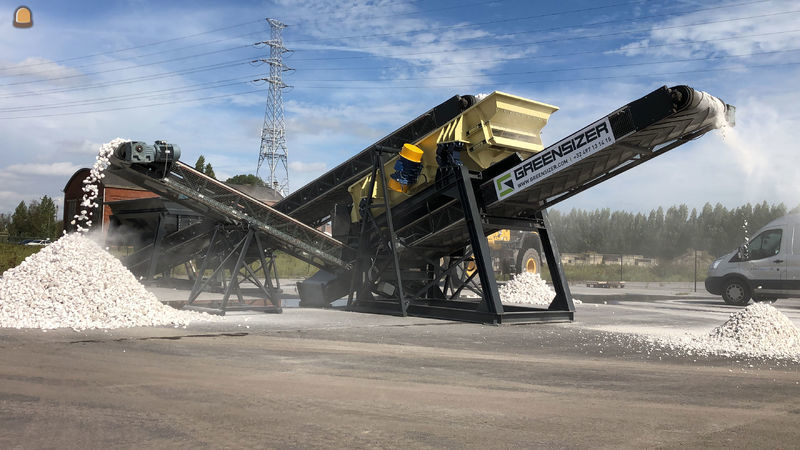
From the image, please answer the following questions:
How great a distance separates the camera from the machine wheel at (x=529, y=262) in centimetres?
2486

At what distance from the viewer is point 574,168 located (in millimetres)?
11367

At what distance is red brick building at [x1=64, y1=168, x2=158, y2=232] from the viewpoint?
2925cm

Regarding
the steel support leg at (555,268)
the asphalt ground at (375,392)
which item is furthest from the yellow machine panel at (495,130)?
the asphalt ground at (375,392)

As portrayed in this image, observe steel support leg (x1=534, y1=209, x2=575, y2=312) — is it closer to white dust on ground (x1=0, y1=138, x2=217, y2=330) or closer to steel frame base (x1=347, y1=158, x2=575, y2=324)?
steel frame base (x1=347, y1=158, x2=575, y2=324)

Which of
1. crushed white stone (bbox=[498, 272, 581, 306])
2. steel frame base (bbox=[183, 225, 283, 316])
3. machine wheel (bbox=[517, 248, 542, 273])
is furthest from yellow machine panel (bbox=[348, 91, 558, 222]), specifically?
machine wheel (bbox=[517, 248, 542, 273])

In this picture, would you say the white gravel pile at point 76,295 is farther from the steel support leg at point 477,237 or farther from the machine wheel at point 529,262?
the machine wheel at point 529,262

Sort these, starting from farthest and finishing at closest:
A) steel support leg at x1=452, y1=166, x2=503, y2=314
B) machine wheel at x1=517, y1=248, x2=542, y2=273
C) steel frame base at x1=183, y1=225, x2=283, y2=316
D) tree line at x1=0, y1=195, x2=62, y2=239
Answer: tree line at x1=0, y1=195, x2=62, y2=239, machine wheel at x1=517, y1=248, x2=542, y2=273, steel frame base at x1=183, y1=225, x2=283, y2=316, steel support leg at x1=452, y1=166, x2=503, y2=314

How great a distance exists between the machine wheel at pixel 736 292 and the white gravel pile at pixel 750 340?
9.29 meters

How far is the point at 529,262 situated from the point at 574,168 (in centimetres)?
1425

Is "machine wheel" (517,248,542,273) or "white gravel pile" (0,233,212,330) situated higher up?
"machine wheel" (517,248,542,273)

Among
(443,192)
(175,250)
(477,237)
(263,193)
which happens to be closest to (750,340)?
(477,237)

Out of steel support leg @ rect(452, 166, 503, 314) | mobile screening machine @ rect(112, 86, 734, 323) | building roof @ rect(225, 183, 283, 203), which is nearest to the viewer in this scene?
mobile screening machine @ rect(112, 86, 734, 323)

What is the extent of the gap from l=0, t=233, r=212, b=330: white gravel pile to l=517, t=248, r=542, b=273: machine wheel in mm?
15033

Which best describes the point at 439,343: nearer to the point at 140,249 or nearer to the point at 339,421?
the point at 339,421
